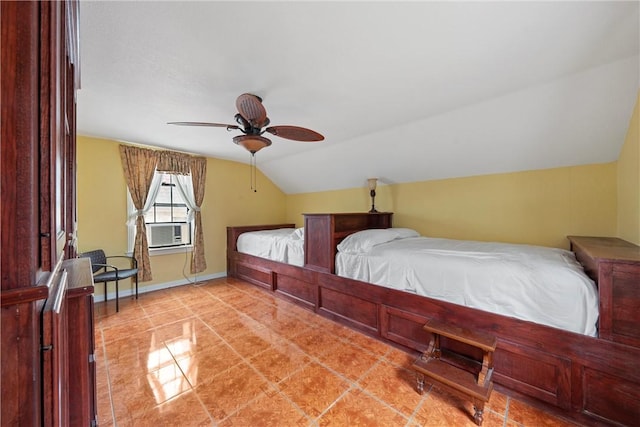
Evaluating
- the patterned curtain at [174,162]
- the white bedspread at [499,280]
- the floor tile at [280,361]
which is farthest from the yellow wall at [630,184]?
the patterned curtain at [174,162]

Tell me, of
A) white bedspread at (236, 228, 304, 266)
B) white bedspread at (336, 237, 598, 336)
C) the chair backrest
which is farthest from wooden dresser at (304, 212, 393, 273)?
the chair backrest

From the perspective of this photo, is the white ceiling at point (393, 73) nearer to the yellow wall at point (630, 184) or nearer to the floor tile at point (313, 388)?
the yellow wall at point (630, 184)

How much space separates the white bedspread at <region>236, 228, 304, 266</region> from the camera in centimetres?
325

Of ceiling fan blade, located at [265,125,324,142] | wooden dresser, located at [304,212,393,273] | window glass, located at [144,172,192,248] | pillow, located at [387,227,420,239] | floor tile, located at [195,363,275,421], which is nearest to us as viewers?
floor tile, located at [195,363,275,421]

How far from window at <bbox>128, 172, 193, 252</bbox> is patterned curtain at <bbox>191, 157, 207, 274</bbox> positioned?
0.39ft

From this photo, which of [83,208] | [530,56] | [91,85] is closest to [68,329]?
[91,85]

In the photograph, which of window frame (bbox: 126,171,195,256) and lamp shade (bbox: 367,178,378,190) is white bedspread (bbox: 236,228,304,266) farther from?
lamp shade (bbox: 367,178,378,190)

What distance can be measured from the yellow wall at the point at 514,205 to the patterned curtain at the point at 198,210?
3155 millimetres

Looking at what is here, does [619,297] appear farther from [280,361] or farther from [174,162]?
[174,162]

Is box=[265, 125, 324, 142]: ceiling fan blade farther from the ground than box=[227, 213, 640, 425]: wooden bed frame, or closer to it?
farther from the ground

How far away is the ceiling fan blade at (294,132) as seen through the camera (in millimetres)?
2053

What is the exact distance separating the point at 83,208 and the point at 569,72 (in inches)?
211

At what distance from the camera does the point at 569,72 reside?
178 centimetres

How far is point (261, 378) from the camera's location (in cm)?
182
